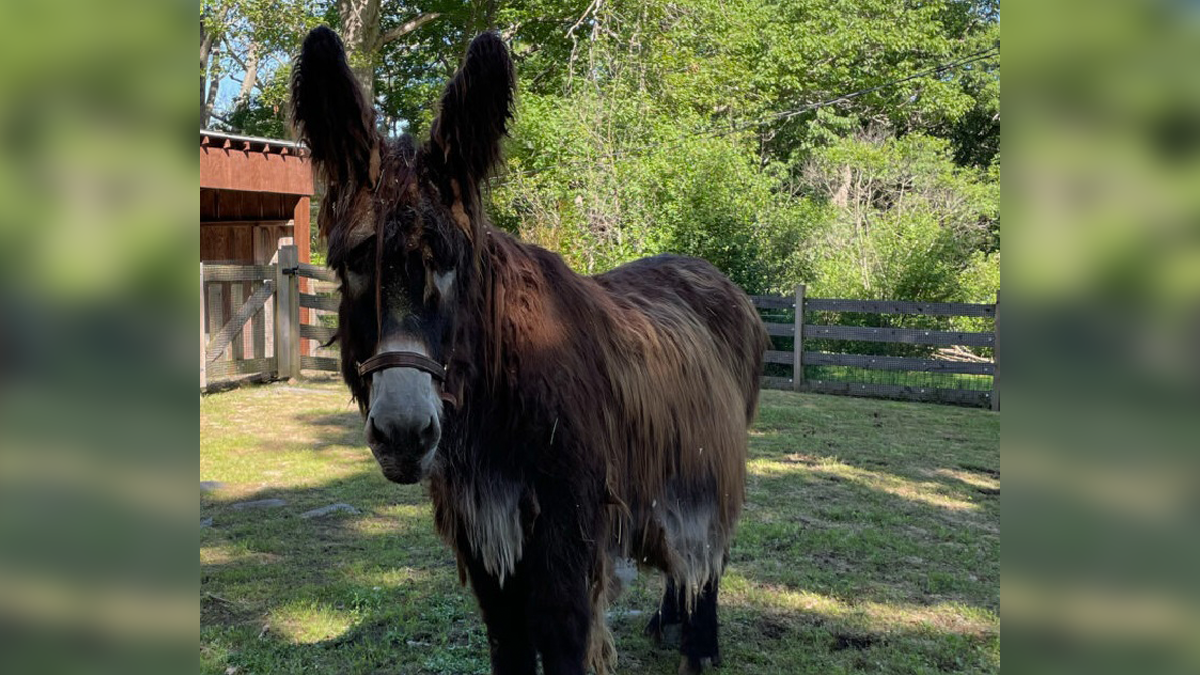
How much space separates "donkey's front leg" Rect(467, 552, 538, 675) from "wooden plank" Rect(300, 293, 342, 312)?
10339 mm

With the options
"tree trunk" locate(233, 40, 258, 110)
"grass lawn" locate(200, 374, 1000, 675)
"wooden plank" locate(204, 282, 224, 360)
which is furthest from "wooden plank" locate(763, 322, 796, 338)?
"tree trunk" locate(233, 40, 258, 110)

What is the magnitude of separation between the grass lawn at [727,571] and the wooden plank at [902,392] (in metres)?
3.73

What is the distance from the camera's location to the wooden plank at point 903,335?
12461mm

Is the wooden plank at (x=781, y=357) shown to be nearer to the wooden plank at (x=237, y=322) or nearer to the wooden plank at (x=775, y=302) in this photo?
the wooden plank at (x=775, y=302)

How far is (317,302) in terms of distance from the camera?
41.9 feet

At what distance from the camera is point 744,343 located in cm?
→ 476

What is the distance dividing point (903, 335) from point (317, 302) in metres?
9.68

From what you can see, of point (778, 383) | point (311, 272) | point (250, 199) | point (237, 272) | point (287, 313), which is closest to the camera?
point (237, 272)

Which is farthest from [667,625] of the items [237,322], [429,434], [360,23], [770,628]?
[360,23]

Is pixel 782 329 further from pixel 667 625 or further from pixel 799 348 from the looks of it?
pixel 667 625
